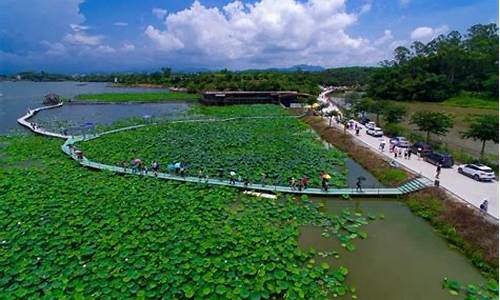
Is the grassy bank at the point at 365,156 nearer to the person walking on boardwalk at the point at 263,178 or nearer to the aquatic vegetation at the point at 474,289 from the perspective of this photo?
the person walking on boardwalk at the point at 263,178

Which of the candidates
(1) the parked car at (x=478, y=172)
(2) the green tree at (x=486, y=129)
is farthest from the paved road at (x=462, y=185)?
(2) the green tree at (x=486, y=129)

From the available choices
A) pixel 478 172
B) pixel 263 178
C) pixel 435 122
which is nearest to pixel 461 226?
pixel 478 172

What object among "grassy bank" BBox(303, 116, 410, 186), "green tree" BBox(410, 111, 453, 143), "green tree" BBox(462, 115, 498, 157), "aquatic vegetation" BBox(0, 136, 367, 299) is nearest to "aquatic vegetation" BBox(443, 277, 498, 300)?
"aquatic vegetation" BBox(0, 136, 367, 299)

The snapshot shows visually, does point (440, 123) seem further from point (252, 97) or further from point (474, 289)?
point (252, 97)

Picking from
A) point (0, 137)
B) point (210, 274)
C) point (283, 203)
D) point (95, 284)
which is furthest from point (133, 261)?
point (0, 137)

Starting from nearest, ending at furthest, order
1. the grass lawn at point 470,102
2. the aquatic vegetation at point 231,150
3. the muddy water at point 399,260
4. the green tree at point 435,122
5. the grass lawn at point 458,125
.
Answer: the muddy water at point 399,260 < the aquatic vegetation at point 231,150 < the green tree at point 435,122 < the grass lawn at point 458,125 < the grass lawn at point 470,102

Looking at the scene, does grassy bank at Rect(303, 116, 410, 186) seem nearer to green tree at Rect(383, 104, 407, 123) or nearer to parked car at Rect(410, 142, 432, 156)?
parked car at Rect(410, 142, 432, 156)
